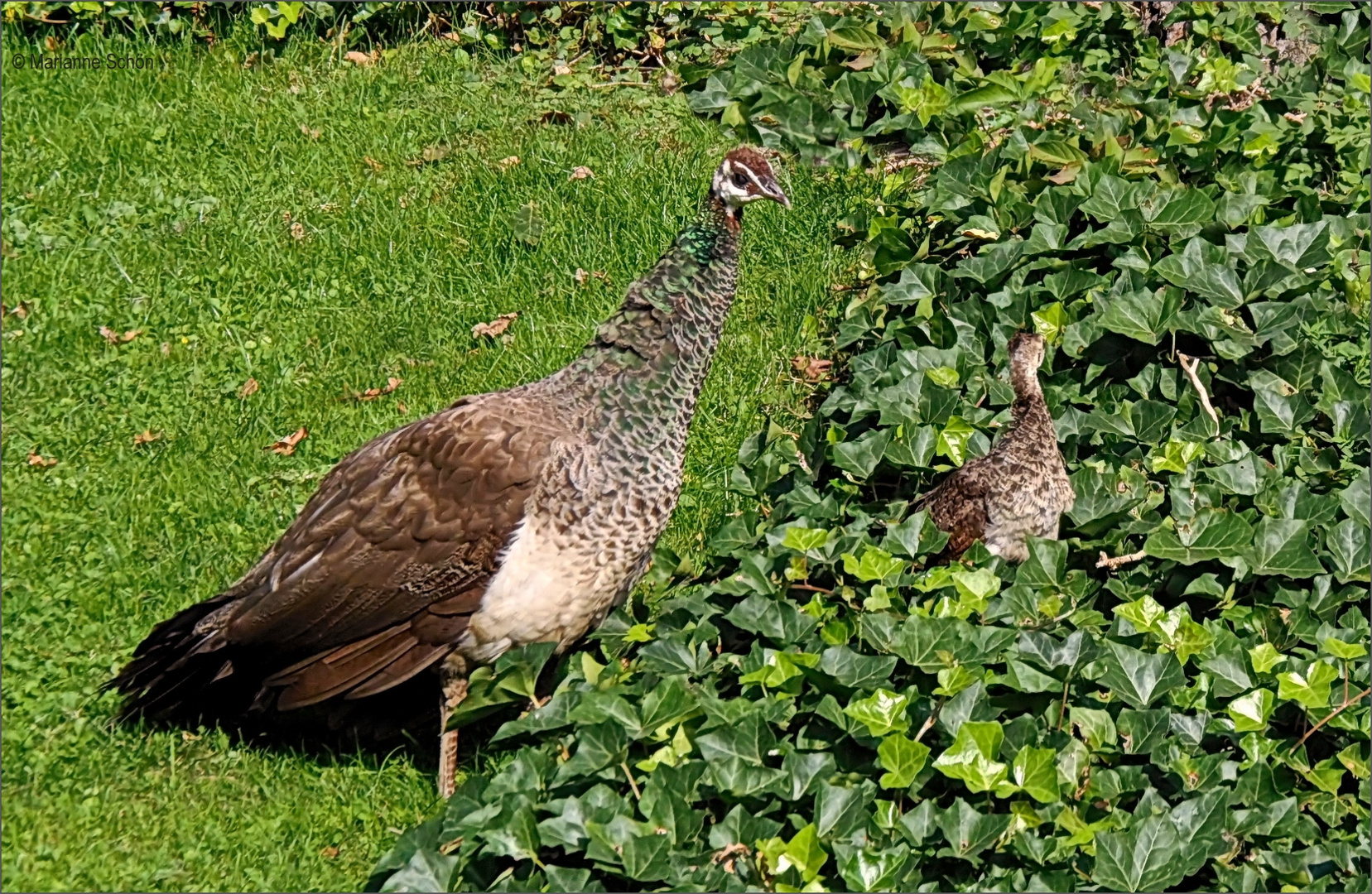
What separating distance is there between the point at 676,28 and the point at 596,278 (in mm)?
2277

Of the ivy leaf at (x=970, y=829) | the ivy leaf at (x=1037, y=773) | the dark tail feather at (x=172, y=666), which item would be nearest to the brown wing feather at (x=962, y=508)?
the ivy leaf at (x=1037, y=773)

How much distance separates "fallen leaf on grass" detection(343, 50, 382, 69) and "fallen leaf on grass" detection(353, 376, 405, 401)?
2477 millimetres

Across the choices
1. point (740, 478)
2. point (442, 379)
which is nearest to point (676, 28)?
point (442, 379)

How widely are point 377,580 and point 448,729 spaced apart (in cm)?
50

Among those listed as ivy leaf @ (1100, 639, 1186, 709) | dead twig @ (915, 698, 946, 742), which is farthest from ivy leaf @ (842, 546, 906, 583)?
ivy leaf @ (1100, 639, 1186, 709)

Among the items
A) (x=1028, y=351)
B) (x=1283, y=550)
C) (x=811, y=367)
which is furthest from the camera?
(x=811, y=367)

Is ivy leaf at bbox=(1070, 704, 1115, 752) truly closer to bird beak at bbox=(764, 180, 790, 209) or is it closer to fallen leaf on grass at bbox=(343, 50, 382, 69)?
bird beak at bbox=(764, 180, 790, 209)

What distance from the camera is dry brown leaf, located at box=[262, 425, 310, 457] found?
612 cm

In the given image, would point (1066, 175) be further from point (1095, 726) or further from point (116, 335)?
point (116, 335)

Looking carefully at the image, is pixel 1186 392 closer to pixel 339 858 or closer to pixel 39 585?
pixel 339 858

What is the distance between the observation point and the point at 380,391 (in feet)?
21.2

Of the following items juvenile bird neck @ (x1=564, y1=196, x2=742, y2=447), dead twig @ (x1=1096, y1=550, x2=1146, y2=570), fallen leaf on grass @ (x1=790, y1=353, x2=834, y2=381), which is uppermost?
juvenile bird neck @ (x1=564, y1=196, x2=742, y2=447)

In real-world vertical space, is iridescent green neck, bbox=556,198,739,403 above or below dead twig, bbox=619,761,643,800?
above

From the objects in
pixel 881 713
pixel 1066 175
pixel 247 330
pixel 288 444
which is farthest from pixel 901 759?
pixel 247 330
